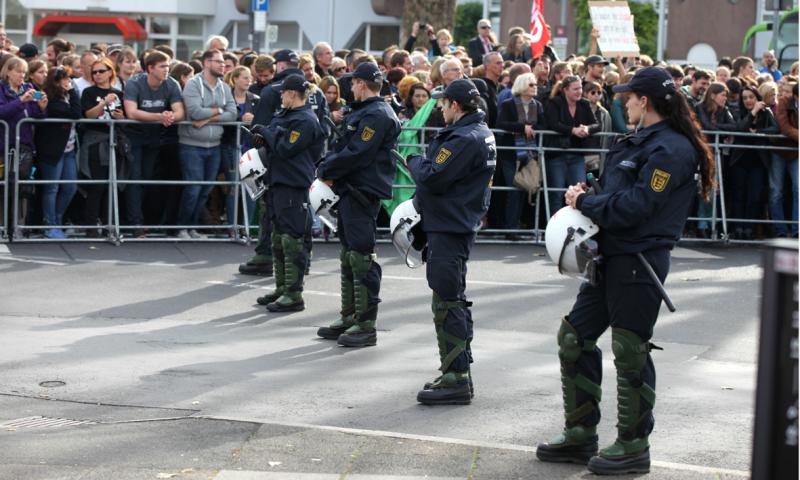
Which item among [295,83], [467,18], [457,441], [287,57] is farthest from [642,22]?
[457,441]

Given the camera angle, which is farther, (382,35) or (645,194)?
(382,35)

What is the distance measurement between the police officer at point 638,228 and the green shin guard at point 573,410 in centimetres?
1

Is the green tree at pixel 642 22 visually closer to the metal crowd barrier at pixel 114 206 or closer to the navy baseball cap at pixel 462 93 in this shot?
the metal crowd barrier at pixel 114 206

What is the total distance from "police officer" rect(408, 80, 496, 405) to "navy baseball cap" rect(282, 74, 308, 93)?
2.71 meters

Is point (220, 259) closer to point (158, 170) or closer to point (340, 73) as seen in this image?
point (158, 170)

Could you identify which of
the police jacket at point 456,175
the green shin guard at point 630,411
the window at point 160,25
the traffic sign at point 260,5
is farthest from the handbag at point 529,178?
the window at point 160,25

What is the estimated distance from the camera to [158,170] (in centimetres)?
1539

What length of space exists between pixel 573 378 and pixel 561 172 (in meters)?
9.24

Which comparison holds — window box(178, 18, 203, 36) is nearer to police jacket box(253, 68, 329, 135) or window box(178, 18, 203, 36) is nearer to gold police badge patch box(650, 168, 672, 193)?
police jacket box(253, 68, 329, 135)

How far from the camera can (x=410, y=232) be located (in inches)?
347

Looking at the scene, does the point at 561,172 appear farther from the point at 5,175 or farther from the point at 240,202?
the point at 5,175

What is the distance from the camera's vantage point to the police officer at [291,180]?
11.1 meters

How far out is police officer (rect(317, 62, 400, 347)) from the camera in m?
10.1

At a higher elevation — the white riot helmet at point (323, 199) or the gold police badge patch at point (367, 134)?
the gold police badge patch at point (367, 134)
